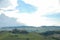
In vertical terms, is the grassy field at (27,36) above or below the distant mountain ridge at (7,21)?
below

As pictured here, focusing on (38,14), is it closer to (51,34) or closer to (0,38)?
(51,34)

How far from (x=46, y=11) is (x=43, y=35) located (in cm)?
32

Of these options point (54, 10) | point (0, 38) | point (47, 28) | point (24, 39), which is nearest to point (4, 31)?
point (0, 38)

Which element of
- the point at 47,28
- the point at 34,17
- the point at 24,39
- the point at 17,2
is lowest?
the point at 24,39

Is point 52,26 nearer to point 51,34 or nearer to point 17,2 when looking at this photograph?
point 51,34

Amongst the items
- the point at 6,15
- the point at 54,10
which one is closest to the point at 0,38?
the point at 6,15

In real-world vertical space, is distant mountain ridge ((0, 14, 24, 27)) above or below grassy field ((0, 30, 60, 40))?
above

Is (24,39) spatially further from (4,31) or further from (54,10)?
(54,10)

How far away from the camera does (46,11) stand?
2.04 m

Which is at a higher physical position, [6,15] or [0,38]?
[6,15]

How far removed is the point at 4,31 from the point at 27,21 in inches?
12.9

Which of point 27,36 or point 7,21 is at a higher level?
point 7,21

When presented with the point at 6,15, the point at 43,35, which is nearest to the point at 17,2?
the point at 6,15

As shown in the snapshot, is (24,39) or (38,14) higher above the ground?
(38,14)
